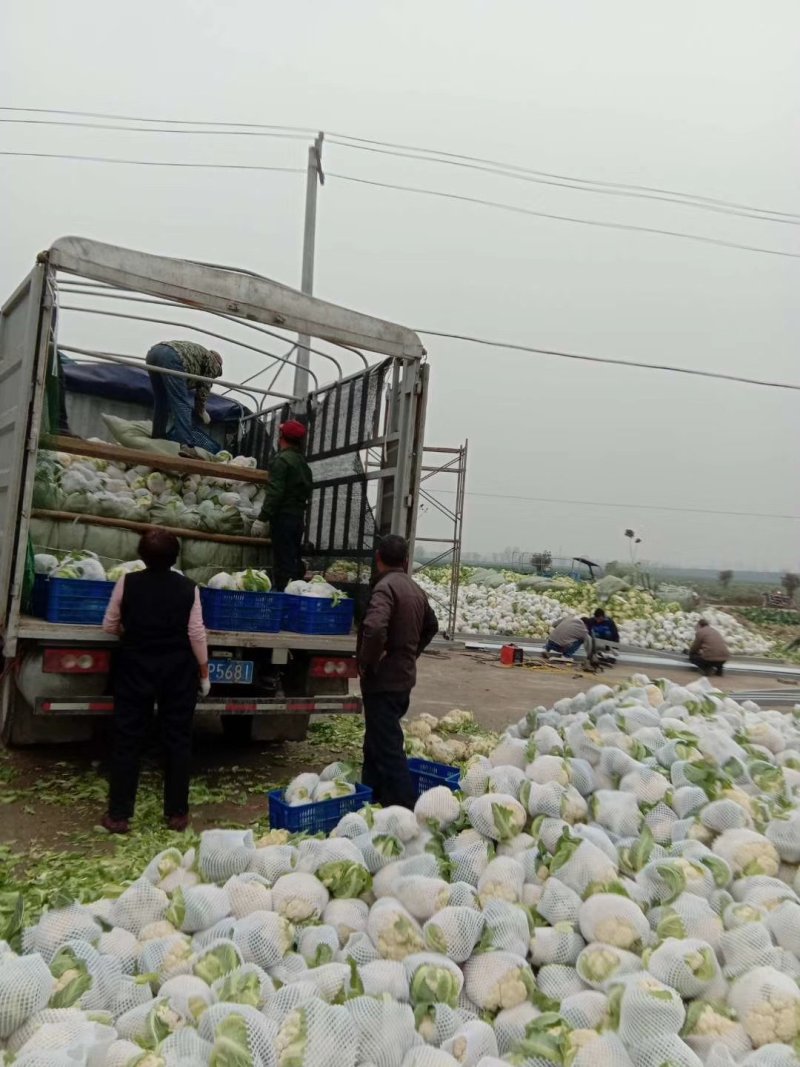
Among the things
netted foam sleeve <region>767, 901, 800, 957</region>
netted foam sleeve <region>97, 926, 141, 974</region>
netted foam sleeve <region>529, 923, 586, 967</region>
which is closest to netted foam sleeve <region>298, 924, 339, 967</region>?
netted foam sleeve <region>97, 926, 141, 974</region>

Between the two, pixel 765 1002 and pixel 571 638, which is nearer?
pixel 765 1002

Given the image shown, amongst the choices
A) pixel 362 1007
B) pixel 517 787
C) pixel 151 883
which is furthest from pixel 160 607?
pixel 362 1007

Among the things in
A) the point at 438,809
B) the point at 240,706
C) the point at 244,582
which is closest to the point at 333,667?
the point at 240,706

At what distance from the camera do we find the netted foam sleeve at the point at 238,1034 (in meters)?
2.02

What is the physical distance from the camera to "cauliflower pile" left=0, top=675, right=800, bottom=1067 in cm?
218

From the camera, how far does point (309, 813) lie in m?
4.11

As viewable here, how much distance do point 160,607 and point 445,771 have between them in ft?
6.73

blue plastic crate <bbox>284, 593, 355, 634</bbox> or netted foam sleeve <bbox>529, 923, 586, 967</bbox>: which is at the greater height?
blue plastic crate <bbox>284, 593, 355, 634</bbox>

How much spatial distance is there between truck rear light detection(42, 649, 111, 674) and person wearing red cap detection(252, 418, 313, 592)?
1.87 meters

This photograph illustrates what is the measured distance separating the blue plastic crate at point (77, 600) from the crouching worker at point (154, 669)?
26cm

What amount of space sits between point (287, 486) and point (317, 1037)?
4954mm

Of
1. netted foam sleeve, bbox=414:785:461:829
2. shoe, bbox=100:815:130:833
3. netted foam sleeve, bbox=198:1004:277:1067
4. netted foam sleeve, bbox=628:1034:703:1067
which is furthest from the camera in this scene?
shoe, bbox=100:815:130:833

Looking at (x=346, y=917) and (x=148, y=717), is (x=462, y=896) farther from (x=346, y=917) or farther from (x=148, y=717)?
(x=148, y=717)

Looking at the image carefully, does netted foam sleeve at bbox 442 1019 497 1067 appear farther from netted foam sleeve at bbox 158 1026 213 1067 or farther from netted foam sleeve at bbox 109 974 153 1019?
netted foam sleeve at bbox 109 974 153 1019
